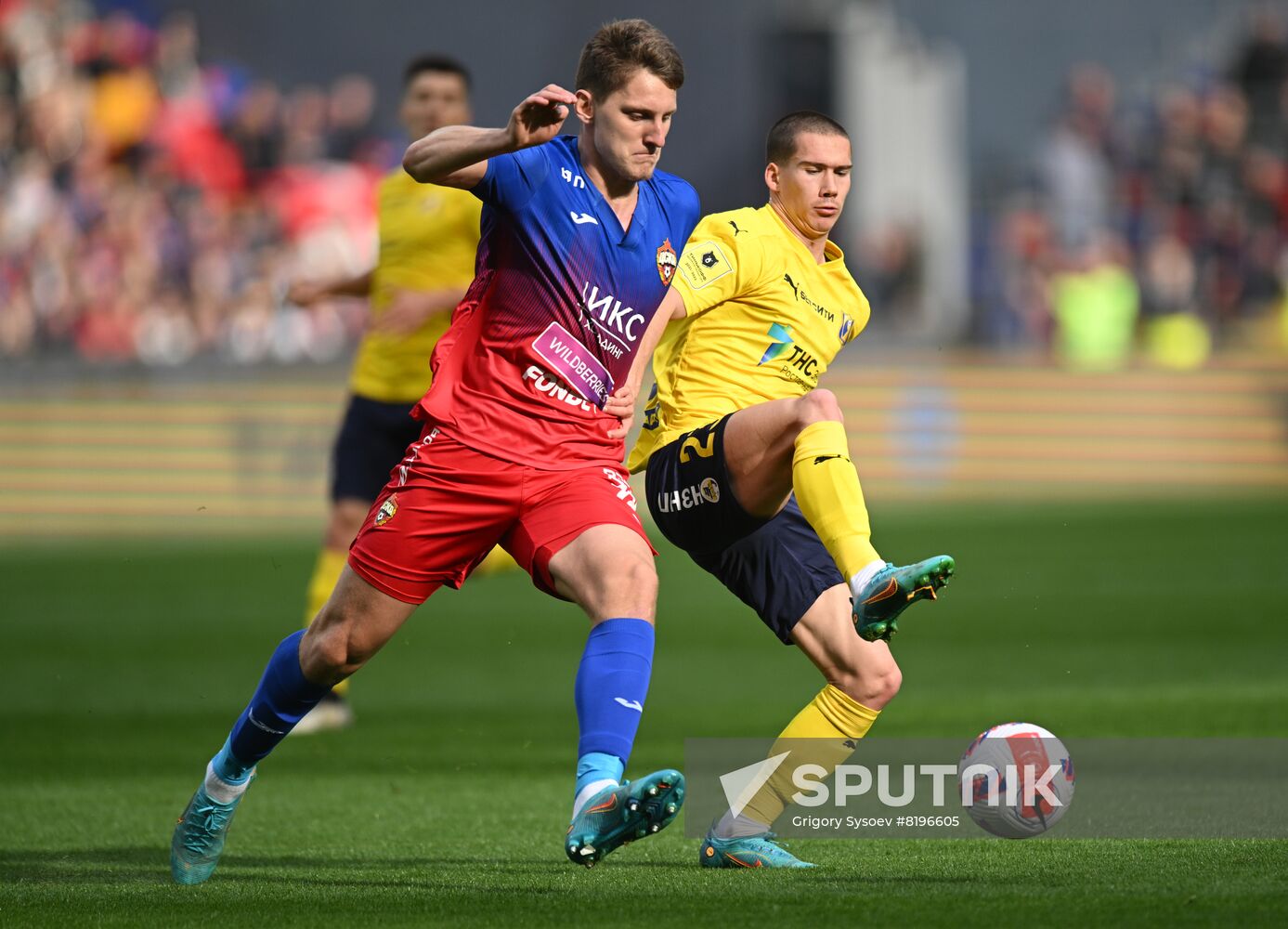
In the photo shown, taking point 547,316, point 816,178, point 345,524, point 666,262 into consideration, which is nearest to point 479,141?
point 547,316

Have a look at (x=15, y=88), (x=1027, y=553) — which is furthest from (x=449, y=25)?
(x=1027, y=553)

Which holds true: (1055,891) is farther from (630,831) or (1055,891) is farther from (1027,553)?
(1027,553)

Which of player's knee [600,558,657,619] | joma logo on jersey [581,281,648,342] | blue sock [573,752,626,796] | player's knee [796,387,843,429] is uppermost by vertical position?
joma logo on jersey [581,281,648,342]

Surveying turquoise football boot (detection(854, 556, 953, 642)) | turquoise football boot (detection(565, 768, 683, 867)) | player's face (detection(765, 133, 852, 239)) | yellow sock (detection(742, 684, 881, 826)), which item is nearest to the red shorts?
turquoise football boot (detection(854, 556, 953, 642))

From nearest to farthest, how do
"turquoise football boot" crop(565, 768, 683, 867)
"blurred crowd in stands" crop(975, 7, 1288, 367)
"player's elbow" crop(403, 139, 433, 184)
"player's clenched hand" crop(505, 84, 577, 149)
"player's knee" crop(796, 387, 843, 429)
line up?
"turquoise football boot" crop(565, 768, 683, 867) < "player's clenched hand" crop(505, 84, 577, 149) < "player's elbow" crop(403, 139, 433, 184) < "player's knee" crop(796, 387, 843, 429) < "blurred crowd in stands" crop(975, 7, 1288, 367)

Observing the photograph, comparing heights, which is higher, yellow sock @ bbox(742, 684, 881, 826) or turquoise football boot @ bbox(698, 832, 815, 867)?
yellow sock @ bbox(742, 684, 881, 826)

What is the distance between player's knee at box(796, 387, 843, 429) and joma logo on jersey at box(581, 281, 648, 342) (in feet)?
1.73

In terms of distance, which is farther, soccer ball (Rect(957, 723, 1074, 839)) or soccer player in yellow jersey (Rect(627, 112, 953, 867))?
soccer ball (Rect(957, 723, 1074, 839))

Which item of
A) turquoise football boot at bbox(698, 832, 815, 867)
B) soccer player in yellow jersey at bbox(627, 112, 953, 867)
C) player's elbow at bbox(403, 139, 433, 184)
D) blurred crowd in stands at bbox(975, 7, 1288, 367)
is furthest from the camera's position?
blurred crowd in stands at bbox(975, 7, 1288, 367)

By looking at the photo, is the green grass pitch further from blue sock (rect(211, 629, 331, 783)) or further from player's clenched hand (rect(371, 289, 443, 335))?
player's clenched hand (rect(371, 289, 443, 335))

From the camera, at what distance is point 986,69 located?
76.2ft

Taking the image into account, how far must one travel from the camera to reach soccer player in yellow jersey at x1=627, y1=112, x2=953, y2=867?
5.60 m

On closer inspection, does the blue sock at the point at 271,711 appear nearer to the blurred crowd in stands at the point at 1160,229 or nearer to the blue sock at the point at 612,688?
the blue sock at the point at 612,688

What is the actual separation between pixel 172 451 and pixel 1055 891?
584 inches
